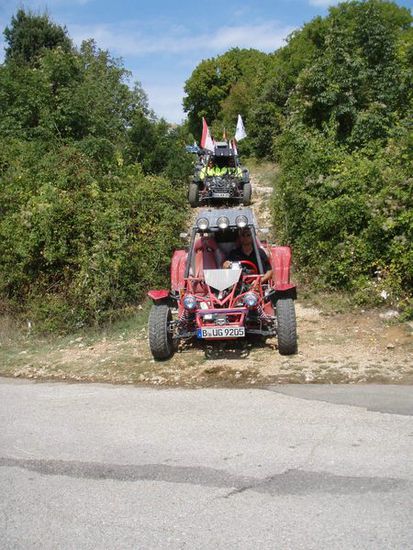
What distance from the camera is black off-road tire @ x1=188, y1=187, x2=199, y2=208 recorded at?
17500 millimetres

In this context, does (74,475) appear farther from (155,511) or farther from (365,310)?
(365,310)

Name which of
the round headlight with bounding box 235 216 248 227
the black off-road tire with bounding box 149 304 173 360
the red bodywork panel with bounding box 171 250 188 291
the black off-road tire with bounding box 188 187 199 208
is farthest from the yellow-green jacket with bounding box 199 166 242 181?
the black off-road tire with bounding box 149 304 173 360

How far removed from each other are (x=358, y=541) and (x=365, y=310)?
20.4 feet

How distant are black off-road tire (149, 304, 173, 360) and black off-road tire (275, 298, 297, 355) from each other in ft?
4.87

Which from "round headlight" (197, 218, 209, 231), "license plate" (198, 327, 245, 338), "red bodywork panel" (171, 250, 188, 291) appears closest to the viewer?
"license plate" (198, 327, 245, 338)

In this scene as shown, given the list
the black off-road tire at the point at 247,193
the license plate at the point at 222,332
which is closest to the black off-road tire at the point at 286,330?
the license plate at the point at 222,332

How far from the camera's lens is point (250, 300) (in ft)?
24.2

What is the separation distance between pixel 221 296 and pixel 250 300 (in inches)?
20.1

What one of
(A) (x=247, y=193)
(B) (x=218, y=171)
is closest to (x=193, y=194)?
(B) (x=218, y=171)

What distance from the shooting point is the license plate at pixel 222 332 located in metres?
7.11

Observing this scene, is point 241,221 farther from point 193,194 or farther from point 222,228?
point 193,194

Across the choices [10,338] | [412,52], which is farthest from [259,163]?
[10,338]

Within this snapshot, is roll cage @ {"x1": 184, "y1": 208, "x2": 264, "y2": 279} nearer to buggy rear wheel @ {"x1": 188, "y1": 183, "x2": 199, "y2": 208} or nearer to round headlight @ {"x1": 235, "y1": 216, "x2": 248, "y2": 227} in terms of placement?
round headlight @ {"x1": 235, "y1": 216, "x2": 248, "y2": 227}

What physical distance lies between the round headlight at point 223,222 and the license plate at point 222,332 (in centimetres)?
174
